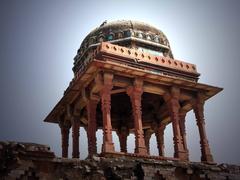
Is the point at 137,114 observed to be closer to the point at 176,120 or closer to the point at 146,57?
the point at 176,120

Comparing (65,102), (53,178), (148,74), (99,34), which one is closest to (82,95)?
(65,102)

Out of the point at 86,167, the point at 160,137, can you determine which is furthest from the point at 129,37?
the point at 86,167

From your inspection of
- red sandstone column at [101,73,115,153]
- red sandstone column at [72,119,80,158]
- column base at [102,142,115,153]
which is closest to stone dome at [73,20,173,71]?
red sandstone column at [72,119,80,158]

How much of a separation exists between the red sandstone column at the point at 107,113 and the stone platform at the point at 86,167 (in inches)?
36.0

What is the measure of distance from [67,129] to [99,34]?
17.5 feet

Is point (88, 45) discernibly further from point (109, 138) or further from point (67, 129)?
point (109, 138)

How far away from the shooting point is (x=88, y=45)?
19125 mm

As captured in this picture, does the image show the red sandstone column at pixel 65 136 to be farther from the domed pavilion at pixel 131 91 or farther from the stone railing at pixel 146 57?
the stone railing at pixel 146 57

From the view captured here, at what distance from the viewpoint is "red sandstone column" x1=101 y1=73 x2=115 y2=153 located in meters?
13.0

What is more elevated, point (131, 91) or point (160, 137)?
point (131, 91)

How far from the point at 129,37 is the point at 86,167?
30.1 feet

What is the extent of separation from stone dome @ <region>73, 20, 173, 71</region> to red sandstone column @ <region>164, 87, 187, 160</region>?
11.2 ft

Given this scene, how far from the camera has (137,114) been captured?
14.6 meters

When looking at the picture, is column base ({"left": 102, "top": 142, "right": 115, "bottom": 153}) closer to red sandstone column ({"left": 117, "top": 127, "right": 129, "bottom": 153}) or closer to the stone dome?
the stone dome
